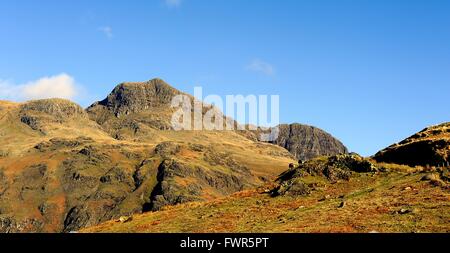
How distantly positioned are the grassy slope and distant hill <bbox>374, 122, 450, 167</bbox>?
4.26 metres

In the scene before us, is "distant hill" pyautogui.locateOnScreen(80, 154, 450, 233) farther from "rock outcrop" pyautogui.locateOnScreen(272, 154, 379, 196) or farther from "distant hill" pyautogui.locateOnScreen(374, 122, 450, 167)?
"distant hill" pyautogui.locateOnScreen(374, 122, 450, 167)

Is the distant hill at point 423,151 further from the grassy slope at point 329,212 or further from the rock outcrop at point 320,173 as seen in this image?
the grassy slope at point 329,212

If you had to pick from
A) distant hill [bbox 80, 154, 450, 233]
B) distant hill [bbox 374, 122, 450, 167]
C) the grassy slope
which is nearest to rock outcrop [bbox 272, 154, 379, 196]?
distant hill [bbox 80, 154, 450, 233]

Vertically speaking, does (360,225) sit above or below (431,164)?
below

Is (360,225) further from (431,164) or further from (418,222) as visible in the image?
(431,164)

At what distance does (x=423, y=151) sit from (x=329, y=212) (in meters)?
19.9

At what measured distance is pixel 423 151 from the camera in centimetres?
5425

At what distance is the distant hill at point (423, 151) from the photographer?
51.6m
